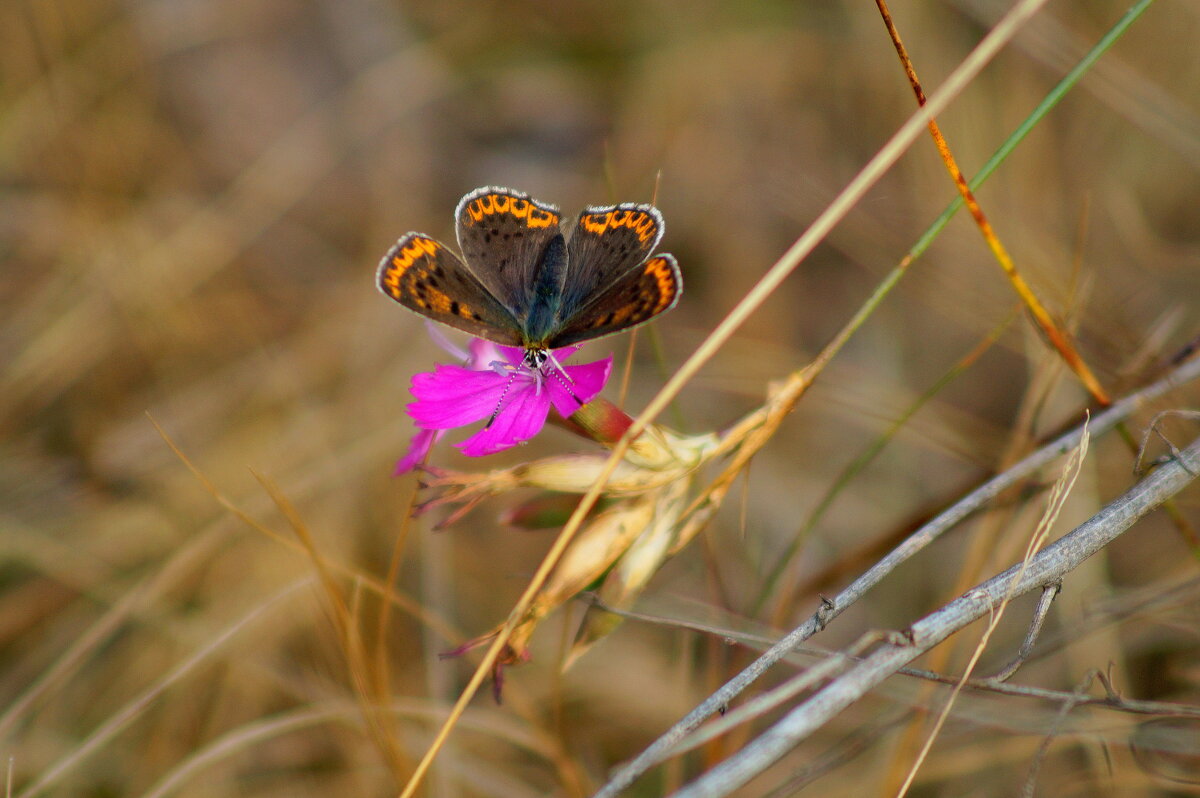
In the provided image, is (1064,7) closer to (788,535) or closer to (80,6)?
(788,535)

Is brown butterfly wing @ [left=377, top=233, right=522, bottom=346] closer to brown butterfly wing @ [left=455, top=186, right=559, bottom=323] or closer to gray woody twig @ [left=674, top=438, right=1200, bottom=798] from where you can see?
brown butterfly wing @ [left=455, top=186, right=559, bottom=323]

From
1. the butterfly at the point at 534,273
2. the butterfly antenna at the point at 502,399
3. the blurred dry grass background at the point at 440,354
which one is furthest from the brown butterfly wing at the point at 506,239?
the blurred dry grass background at the point at 440,354

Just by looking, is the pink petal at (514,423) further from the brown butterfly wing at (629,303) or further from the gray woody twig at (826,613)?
the gray woody twig at (826,613)

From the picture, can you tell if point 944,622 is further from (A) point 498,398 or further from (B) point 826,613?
(A) point 498,398

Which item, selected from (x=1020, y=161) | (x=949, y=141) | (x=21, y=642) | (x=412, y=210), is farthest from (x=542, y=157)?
(x=21, y=642)

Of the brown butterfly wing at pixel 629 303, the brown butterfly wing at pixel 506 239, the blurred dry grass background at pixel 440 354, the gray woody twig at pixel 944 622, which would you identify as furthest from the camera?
the blurred dry grass background at pixel 440 354

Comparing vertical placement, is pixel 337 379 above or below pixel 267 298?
below
